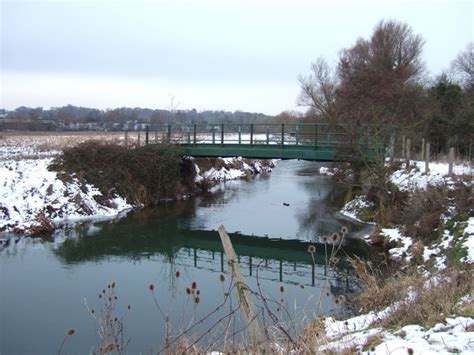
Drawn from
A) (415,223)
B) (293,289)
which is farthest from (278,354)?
(415,223)

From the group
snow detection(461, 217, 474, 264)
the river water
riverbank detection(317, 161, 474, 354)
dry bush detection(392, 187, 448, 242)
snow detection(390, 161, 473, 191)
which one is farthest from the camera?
snow detection(390, 161, 473, 191)

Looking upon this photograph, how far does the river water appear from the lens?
9.58m

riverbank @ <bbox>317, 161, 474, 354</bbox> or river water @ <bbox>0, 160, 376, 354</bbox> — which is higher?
riverbank @ <bbox>317, 161, 474, 354</bbox>

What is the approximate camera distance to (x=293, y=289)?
40.7ft

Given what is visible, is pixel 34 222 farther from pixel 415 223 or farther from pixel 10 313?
pixel 415 223

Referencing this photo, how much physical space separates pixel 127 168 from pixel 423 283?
20.6m

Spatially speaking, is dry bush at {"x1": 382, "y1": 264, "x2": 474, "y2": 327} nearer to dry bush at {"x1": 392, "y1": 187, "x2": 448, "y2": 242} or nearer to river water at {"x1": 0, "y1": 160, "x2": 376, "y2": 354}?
river water at {"x1": 0, "y1": 160, "x2": 376, "y2": 354}

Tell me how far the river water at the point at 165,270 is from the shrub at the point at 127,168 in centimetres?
166

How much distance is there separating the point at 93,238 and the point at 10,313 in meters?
7.38

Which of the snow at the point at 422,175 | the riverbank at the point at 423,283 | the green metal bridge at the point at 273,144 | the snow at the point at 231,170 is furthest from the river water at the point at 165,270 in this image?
the snow at the point at 231,170

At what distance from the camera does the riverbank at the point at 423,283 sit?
5039 millimetres

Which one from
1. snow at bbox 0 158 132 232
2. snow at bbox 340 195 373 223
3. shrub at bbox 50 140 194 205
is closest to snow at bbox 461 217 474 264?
snow at bbox 340 195 373 223

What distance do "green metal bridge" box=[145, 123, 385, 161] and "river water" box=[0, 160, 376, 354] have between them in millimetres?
2650

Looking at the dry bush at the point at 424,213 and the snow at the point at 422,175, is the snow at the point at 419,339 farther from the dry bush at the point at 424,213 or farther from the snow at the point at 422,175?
the snow at the point at 422,175
